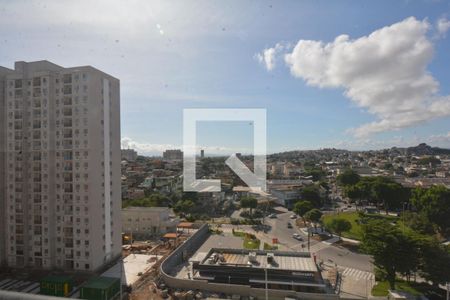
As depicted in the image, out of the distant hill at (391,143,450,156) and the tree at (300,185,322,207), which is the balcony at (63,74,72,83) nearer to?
the tree at (300,185,322,207)

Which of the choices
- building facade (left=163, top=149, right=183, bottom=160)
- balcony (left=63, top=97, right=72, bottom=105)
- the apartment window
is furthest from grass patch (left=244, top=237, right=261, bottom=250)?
building facade (left=163, top=149, right=183, bottom=160)

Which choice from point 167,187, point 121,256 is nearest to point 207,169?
point 167,187

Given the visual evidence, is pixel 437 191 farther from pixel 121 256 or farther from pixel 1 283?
pixel 1 283

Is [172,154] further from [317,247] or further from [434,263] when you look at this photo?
[434,263]

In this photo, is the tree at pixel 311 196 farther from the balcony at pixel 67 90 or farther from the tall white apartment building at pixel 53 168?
the balcony at pixel 67 90

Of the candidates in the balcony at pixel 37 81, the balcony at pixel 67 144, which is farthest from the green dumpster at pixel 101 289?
the balcony at pixel 37 81

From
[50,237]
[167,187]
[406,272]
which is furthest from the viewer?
[167,187]

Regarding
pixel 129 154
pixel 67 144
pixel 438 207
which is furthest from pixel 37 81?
pixel 129 154
